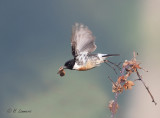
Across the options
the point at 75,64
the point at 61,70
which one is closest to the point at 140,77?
the point at 61,70

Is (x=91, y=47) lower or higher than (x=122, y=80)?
higher

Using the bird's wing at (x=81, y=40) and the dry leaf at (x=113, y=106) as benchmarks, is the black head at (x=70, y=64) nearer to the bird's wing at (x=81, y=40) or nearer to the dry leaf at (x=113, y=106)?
the bird's wing at (x=81, y=40)

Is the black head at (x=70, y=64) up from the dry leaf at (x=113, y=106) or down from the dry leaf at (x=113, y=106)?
up

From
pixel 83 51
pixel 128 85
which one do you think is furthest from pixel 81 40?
pixel 128 85

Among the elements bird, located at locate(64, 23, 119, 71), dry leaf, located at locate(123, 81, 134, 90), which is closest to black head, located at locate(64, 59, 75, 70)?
bird, located at locate(64, 23, 119, 71)

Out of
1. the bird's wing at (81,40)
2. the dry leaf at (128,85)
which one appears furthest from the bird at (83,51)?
the dry leaf at (128,85)

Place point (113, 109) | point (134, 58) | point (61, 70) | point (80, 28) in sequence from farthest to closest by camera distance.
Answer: point (80, 28) < point (61, 70) < point (134, 58) < point (113, 109)

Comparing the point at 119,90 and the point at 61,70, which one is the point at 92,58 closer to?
the point at 61,70
